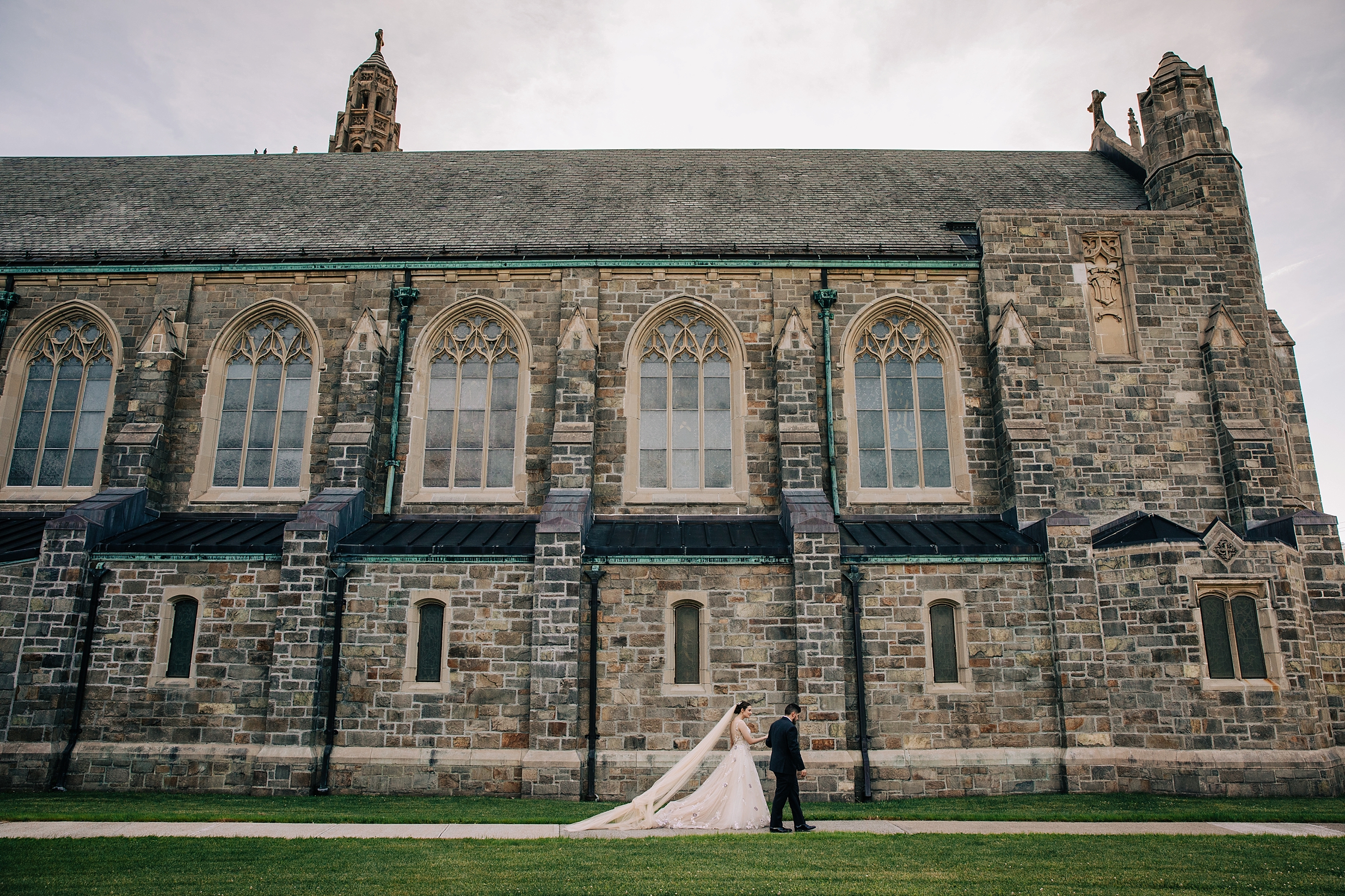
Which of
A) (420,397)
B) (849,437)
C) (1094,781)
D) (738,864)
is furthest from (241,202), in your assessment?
(1094,781)

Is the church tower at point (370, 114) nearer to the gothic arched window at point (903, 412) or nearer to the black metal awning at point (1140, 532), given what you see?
the gothic arched window at point (903, 412)

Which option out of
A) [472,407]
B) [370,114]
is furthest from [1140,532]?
[370,114]

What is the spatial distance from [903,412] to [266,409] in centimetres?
1384

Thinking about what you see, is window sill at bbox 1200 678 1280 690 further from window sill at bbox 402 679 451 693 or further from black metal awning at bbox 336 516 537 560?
window sill at bbox 402 679 451 693

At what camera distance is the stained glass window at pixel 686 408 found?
664 inches

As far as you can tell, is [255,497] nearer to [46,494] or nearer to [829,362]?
[46,494]

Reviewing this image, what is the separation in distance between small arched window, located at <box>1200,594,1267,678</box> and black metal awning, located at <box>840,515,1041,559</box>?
294cm

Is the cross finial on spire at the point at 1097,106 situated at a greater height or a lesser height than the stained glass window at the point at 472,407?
greater

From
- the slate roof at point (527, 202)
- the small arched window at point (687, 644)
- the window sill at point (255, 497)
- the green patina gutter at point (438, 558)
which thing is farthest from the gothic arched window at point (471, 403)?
the small arched window at point (687, 644)

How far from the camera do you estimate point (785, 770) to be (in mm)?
10359

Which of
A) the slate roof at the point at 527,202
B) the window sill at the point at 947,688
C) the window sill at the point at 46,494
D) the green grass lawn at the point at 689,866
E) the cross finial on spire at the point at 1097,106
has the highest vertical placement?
the cross finial on spire at the point at 1097,106

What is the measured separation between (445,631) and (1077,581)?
1129 centimetres

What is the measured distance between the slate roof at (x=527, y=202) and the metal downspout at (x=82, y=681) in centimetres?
739

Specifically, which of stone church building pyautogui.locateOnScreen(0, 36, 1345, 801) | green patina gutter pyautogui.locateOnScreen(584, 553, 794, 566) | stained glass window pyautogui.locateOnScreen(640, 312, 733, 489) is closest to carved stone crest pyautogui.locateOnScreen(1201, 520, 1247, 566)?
stone church building pyautogui.locateOnScreen(0, 36, 1345, 801)
